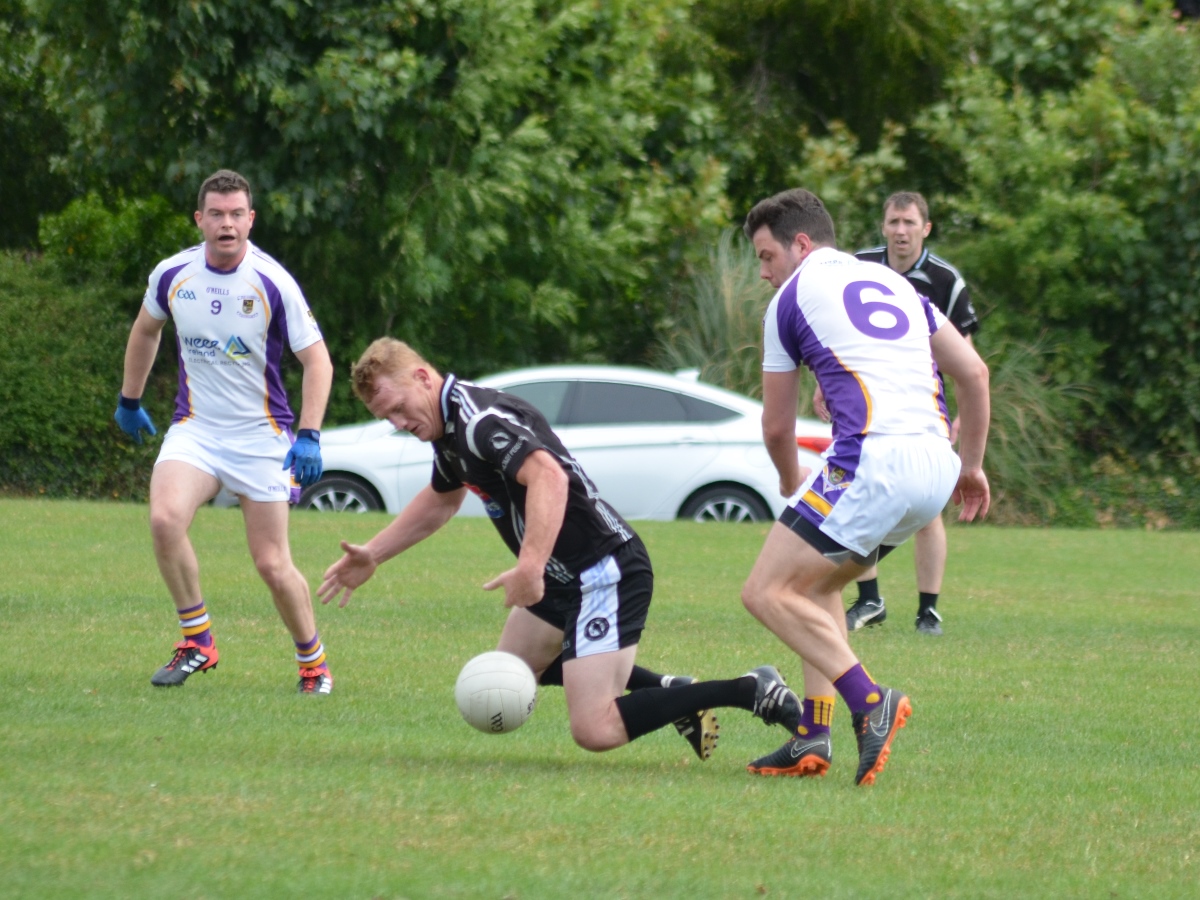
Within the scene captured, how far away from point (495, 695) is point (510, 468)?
2.59 ft

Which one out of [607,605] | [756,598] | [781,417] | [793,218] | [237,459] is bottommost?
[607,605]

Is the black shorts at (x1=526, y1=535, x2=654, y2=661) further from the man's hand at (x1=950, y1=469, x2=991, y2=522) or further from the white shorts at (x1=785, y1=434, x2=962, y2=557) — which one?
the man's hand at (x1=950, y1=469, x2=991, y2=522)

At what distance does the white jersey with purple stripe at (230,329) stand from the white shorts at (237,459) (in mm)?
62

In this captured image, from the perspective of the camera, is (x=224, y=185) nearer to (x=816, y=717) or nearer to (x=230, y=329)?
(x=230, y=329)

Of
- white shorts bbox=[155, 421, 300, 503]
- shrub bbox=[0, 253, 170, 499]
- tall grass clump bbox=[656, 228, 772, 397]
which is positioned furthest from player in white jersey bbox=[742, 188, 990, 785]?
shrub bbox=[0, 253, 170, 499]

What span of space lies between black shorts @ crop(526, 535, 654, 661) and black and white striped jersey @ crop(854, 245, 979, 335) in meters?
3.96

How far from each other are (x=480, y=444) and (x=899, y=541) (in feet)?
4.84

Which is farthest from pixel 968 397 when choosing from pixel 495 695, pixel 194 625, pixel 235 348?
pixel 194 625

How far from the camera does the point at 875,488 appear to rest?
5.49 m

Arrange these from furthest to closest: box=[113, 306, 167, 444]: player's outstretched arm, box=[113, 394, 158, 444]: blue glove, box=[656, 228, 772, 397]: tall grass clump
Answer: box=[656, 228, 772, 397]: tall grass clump, box=[113, 394, 158, 444]: blue glove, box=[113, 306, 167, 444]: player's outstretched arm

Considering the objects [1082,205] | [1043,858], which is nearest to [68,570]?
[1043,858]

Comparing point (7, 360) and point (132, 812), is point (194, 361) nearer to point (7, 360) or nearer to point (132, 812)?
point (132, 812)

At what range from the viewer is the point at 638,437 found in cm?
1563

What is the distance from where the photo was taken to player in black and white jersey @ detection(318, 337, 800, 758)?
18.5ft
